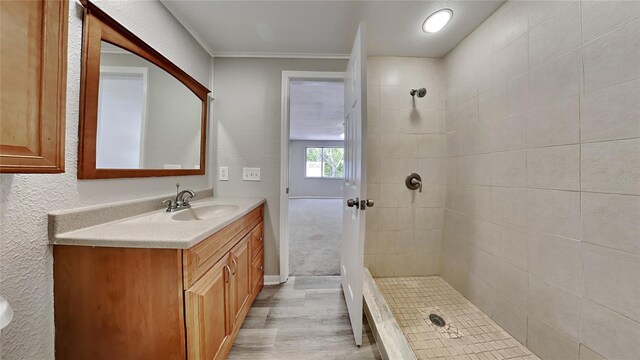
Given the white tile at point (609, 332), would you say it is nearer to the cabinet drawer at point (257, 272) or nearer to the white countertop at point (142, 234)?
the white countertop at point (142, 234)

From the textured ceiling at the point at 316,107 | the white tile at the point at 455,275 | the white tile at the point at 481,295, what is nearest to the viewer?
the white tile at the point at 481,295

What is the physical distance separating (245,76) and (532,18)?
2056 mm

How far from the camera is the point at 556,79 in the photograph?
3.26ft

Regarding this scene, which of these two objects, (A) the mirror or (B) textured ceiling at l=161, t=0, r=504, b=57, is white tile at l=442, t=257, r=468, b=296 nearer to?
(B) textured ceiling at l=161, t=0, r=504, b=57

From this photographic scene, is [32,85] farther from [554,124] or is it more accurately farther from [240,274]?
[554,124]

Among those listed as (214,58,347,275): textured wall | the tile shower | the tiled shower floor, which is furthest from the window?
the tiled shower floor

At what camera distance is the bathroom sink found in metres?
1.34

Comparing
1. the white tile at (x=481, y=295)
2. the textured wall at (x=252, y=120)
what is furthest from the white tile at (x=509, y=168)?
the textured wall at (x=252, y=120)

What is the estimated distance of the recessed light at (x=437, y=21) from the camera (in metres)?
1.36

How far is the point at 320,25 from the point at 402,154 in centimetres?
125

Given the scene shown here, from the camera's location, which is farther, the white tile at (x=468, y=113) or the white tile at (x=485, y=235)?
the white tile at (x=468, y=113)

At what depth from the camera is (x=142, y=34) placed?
118 cm

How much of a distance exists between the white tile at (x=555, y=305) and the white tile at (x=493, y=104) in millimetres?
1003

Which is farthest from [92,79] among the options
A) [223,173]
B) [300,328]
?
[300,328]
